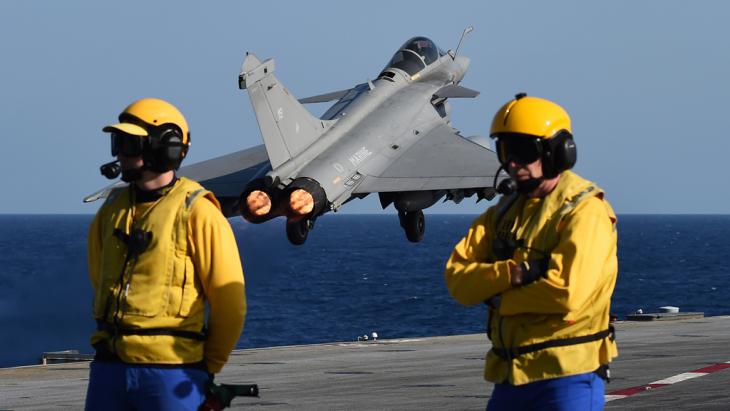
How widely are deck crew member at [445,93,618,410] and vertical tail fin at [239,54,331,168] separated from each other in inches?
853

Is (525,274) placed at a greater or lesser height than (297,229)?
greater

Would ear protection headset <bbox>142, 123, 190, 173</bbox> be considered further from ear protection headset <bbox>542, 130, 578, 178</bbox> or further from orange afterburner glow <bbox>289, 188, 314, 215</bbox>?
orange afterburner glow <bbox>289, 188, 314, 215</bbox>

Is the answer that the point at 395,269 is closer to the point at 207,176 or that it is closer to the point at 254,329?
the point at 254,329

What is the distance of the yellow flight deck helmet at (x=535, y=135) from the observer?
7.36 metres

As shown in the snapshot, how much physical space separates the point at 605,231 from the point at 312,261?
17162 cm

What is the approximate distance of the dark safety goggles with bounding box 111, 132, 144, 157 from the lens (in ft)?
24.8

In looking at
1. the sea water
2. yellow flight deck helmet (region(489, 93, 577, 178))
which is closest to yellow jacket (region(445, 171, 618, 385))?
yellow flight deck helmet (region(489, 93, 577, 178))

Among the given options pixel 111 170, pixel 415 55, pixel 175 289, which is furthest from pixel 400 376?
pixel 415 55

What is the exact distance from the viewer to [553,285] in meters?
6.96

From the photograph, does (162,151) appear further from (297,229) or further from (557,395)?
(297,229)

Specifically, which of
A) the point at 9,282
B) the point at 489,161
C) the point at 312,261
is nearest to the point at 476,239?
the point at 489,161

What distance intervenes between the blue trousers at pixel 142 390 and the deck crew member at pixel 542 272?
1661 millimetres

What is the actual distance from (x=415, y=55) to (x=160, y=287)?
2987 cm

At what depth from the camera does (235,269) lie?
7.45 m
